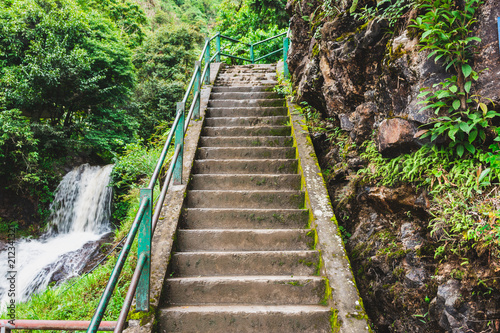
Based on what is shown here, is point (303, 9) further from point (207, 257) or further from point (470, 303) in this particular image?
point (470, 303)

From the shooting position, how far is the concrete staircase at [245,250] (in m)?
2.22

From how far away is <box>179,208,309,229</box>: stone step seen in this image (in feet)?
10.2

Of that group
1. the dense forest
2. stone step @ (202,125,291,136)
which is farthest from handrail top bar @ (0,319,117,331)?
the dense forest

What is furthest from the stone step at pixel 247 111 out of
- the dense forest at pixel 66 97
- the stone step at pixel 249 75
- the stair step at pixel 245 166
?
the dense forest at pixel 66 97

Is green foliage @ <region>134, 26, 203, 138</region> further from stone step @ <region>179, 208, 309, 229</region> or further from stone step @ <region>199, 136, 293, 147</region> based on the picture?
stone step @ <region>179, 208, 309, 229</region>

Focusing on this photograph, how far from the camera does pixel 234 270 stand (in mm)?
2662

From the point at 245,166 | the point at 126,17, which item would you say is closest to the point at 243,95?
the point at 245,166

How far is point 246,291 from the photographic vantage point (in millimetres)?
2439

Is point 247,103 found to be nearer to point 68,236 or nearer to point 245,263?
point 245,263

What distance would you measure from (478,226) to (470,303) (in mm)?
506

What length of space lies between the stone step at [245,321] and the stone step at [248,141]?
2.60m

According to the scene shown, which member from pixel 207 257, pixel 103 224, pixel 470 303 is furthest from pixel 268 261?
pixel 103 224

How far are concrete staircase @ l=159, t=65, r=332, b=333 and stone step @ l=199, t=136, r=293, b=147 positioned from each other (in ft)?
0.05

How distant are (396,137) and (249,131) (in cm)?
252
